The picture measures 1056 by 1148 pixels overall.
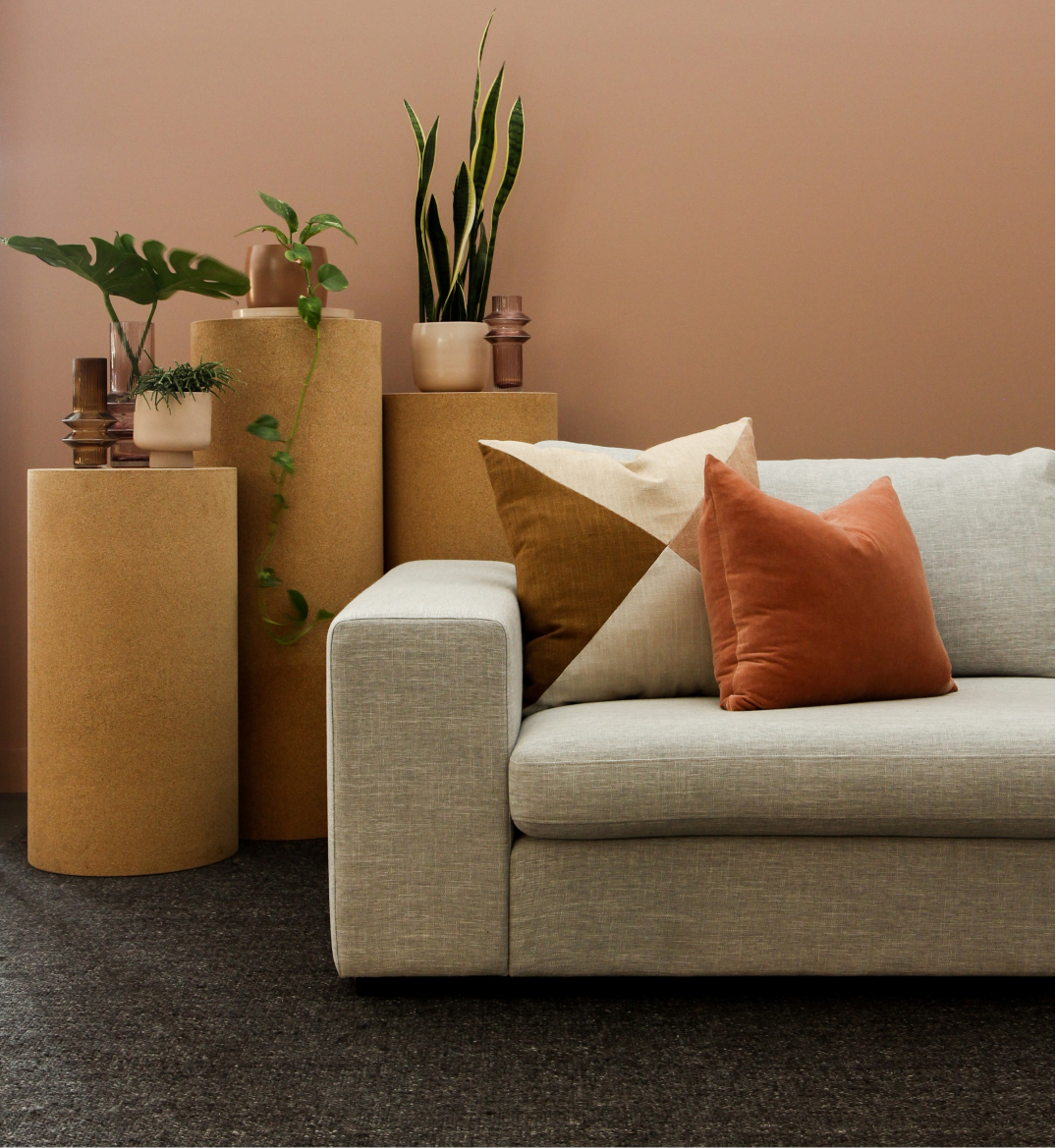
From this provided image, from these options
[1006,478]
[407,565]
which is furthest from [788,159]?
[407,565]

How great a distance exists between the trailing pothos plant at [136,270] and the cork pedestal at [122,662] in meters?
0.36

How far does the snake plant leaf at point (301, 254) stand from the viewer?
7.55 feet

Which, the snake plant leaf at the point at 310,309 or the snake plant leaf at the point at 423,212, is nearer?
the snake plant leaf at the point at 310,309

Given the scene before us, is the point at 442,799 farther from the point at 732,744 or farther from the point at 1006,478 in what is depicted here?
the point at 1006,478

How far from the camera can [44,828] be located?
2.22 m

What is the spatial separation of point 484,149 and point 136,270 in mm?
868

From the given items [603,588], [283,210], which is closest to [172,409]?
[283,210]

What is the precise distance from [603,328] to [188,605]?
1340 mm

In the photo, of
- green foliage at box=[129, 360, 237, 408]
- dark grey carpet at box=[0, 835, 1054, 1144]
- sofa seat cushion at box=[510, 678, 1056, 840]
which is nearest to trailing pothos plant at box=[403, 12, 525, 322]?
green foliage at box=[129, 360, 237, 408]

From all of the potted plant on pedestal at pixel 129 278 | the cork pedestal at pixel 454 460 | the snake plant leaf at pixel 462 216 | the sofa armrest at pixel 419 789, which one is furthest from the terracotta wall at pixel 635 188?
the sofa armrest at pixel 419 789

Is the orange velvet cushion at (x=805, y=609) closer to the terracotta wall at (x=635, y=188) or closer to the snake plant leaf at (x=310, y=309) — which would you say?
the snake plant leaf at (x=310, y=309)

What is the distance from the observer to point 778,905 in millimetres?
1606

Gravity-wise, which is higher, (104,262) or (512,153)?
(512,153)

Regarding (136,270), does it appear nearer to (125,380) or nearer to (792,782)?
(125,380)
